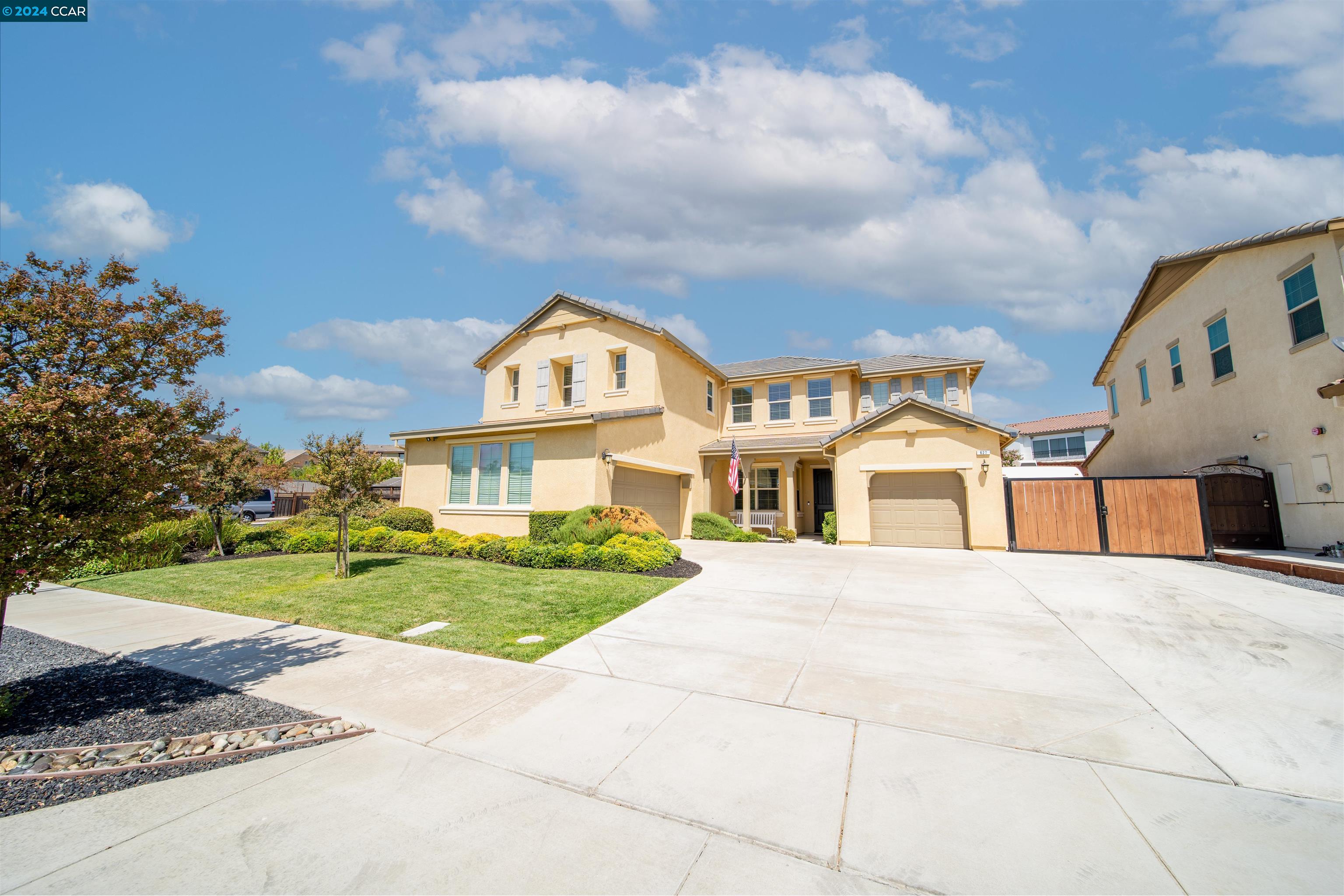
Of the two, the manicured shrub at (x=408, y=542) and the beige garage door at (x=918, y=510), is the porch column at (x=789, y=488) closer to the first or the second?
the beige garage door at (x=918, y=510)

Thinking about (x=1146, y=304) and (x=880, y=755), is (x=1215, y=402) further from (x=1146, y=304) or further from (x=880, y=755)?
(x=880, y=755)

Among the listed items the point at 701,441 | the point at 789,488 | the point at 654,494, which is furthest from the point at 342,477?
the point at 789,488

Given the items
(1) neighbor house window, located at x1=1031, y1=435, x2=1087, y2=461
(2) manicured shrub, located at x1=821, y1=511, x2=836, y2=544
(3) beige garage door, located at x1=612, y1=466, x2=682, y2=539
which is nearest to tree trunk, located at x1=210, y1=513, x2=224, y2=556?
(3) beige garage door, located at x1=612, y1=466, x2=682, y2=539

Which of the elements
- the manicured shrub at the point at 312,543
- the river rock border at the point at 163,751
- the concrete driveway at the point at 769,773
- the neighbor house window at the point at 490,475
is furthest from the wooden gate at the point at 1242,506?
the manicured shrub at the point at 312,543

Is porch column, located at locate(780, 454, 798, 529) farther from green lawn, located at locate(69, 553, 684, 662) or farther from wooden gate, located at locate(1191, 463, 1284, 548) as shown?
wooden gate, located at locate(1191, 463, 1284, 548)

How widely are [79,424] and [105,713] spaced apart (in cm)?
250

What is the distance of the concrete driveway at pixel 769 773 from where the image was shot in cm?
259

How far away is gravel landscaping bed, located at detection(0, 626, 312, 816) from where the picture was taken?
11.2ft

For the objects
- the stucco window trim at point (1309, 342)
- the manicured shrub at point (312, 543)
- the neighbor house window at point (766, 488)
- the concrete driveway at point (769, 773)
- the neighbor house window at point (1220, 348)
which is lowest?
the concrete driveway at point (769, 773)

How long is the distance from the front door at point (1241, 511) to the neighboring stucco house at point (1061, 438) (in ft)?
76.1

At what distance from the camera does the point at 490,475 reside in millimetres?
16859

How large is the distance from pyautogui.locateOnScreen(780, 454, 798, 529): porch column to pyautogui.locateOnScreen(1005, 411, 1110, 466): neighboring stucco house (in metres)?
23.8

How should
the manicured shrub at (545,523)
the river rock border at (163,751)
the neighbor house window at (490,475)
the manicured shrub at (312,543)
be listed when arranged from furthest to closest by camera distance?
the neighbor house window at (490,475), the manicured shrub at (312,543), the manicured shrub at (545,523), the river rock border at (163,751)

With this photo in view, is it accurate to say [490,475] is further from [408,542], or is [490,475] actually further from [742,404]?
[742,404]
